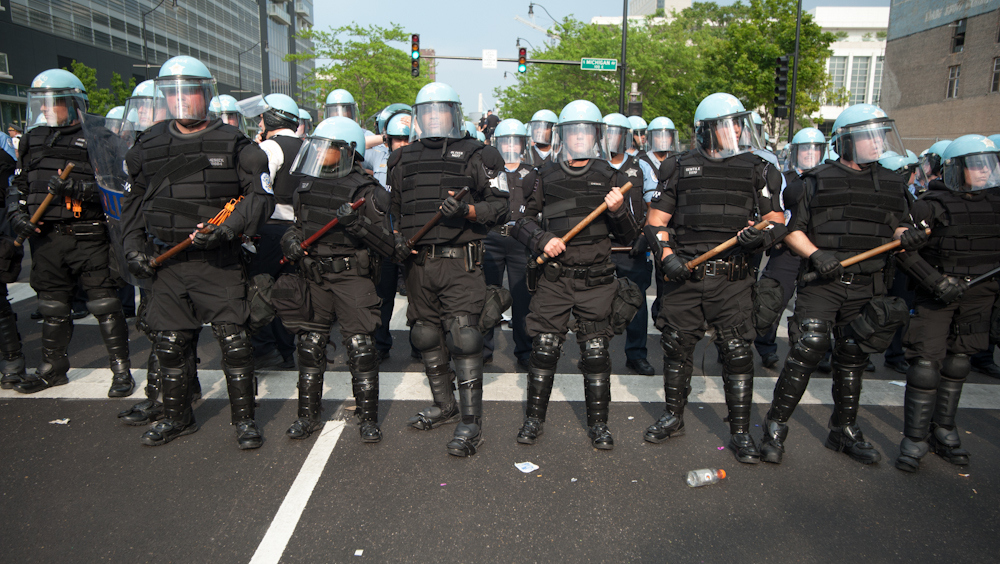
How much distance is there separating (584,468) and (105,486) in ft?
8.94

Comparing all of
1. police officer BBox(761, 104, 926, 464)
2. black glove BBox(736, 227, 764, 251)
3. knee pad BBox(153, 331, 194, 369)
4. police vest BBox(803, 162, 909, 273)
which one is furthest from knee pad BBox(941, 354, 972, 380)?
knee pad BBox(153, 331, 194, 369)

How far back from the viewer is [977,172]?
156 inches

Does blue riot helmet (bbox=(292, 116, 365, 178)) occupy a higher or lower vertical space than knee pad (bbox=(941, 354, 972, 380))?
higher

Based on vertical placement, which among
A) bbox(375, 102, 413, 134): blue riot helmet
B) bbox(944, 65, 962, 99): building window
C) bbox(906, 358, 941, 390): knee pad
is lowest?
bbox(906, 358, 941, 390): knee pad

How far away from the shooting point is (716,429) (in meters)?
4.46

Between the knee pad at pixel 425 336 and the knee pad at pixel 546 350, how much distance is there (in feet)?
2.18

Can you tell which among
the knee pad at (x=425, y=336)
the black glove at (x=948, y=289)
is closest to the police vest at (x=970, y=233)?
the black glove at (x=948, y=289)

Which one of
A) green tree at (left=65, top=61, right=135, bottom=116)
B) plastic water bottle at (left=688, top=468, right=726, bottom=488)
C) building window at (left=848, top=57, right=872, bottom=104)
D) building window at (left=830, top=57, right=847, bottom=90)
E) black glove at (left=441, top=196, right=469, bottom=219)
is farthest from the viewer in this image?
building window at (left=830, top=57, right=847, bottom=90)

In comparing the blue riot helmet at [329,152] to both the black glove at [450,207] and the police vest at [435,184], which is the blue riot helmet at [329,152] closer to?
the police vest at [435,184]

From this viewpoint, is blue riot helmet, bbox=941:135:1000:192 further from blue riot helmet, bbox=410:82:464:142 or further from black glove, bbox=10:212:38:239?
black glove, bbox=10:212:38:239

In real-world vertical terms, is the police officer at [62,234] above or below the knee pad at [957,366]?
above

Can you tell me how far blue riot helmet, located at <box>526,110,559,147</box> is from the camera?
708 centimetres

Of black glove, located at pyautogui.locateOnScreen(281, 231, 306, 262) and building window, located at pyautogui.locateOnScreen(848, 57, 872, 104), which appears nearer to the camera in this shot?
black glove, located at pyautogui.locateOnScreen(281, 231, 306, 262)

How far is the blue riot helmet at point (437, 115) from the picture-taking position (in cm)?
427
